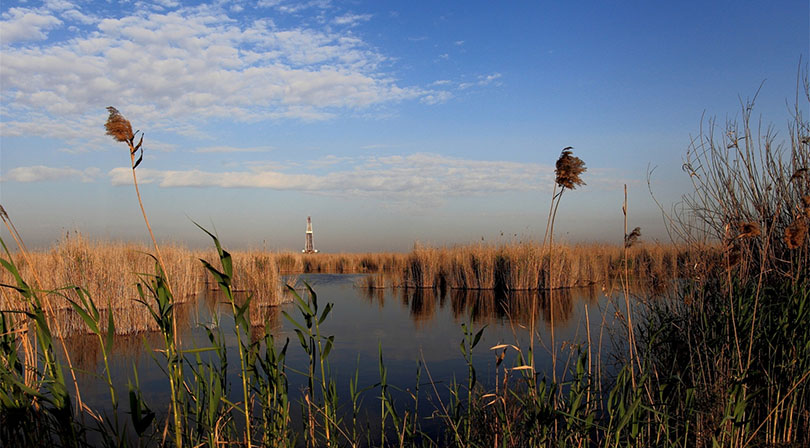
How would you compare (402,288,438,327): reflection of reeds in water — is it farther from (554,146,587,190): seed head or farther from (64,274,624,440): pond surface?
(554,146,587,190): seed head

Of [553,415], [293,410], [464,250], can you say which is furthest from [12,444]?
[464,250]

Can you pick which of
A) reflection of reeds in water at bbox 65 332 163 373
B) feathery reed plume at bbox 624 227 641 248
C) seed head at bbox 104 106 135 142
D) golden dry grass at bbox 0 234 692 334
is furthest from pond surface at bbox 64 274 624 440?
seed head at bbox 104 106 135 142

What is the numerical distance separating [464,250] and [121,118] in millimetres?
14560

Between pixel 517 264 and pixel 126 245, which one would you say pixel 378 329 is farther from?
pixel 126 245

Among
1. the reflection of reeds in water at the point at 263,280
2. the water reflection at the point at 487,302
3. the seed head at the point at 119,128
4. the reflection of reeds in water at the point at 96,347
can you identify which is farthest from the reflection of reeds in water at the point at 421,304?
the seed head at the point at 119,128

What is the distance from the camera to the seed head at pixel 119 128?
1.62 meters

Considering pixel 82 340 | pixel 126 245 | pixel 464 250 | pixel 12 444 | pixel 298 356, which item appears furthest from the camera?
pixel 464 250

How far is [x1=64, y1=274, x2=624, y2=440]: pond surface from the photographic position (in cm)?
500

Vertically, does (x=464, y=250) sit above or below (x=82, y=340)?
above

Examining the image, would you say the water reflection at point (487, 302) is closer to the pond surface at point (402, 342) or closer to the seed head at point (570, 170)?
the pond surface at point (402, 342)

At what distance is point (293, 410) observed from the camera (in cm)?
455

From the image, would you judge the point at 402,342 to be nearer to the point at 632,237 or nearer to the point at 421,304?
the point at 421,304

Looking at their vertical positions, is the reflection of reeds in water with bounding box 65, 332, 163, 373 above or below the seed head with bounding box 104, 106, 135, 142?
below

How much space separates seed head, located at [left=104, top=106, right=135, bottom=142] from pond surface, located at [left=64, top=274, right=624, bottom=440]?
143 cm
